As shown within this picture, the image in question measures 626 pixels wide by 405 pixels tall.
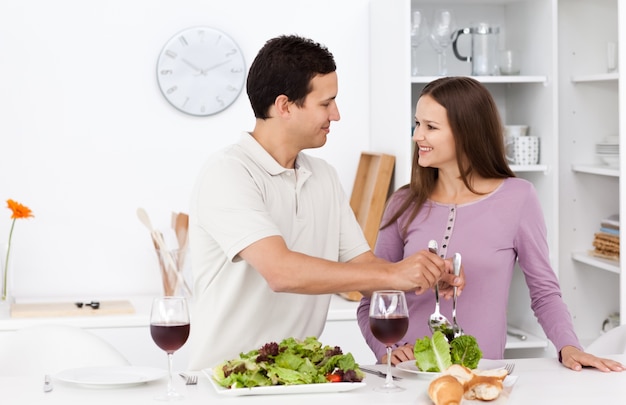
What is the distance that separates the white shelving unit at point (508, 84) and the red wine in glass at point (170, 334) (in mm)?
1916

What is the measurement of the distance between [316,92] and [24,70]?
1904mm

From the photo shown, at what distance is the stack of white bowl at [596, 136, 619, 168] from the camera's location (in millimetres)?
3693

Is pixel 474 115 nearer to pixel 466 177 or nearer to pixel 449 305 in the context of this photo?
pixel 466 177

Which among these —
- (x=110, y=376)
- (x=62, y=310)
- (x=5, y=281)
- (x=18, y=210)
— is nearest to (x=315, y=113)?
(x=110, y=376)

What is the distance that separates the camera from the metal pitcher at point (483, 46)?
376cm

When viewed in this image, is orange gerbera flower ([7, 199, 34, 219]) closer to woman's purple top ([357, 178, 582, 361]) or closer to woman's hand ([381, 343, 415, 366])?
woman's purple top ([357, 178, 582, 361])

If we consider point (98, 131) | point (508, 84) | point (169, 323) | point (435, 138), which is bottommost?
point (169, 323)

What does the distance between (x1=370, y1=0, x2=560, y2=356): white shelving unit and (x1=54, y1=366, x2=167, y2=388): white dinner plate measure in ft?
5.87

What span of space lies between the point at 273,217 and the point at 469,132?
61cm

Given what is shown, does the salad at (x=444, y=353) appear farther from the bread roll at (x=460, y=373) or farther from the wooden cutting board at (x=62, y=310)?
the wooden cutting board at (x=62, y=310)

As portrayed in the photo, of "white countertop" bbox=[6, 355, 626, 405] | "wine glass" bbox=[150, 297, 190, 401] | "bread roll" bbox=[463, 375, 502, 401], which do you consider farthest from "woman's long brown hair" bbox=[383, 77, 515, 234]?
"wine glass" bbox=[150, 297, 190, 401]

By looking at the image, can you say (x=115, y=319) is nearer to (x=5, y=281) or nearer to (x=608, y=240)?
(x=5, y=281)

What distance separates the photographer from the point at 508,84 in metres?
4.05

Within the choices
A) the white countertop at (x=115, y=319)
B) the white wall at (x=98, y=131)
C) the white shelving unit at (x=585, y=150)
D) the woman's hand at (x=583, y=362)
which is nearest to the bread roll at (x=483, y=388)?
the woman's hand at (x=583, y=362)
